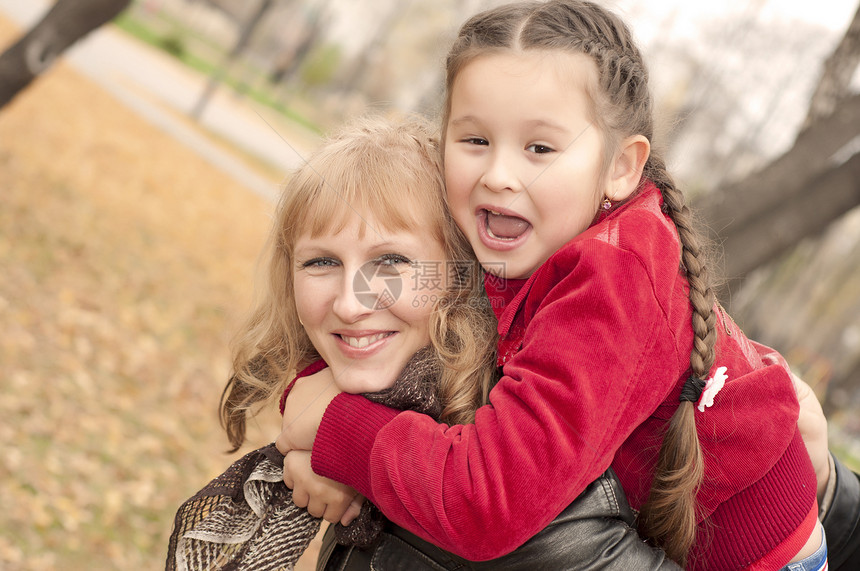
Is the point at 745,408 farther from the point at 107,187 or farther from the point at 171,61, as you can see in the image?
the point at 171,61

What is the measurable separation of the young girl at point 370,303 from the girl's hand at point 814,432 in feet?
3.02

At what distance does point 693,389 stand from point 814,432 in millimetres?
746

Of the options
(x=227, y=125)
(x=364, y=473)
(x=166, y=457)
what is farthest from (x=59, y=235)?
(x=227, y=125)

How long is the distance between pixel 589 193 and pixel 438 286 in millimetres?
470

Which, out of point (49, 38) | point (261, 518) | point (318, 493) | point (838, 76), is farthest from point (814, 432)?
point (49, 38)

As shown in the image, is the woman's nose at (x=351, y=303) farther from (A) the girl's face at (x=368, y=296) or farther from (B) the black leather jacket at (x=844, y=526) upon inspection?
(B) the black leather jacket at (x=844, y=526)

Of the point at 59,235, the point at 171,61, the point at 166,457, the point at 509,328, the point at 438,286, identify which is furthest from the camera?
the point at 171,61

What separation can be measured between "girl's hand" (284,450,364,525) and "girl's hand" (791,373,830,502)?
1272 millimetres

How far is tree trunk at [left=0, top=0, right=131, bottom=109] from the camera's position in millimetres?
5938

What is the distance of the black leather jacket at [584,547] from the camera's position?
158cm

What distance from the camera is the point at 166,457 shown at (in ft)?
17.9

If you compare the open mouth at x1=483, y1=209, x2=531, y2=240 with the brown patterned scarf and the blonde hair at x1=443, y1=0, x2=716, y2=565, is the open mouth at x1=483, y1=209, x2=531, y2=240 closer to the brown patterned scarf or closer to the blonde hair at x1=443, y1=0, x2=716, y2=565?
the blonde hair at x1=443, y1=0, x2=716, y2=565

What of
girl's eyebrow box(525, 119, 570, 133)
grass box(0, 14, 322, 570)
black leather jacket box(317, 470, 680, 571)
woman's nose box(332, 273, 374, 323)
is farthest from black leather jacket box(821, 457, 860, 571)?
grass box(0, 14, 322, 570)

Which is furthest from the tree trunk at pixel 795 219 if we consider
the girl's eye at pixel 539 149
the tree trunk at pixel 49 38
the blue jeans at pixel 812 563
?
the tree trunk at pixel 49 38
